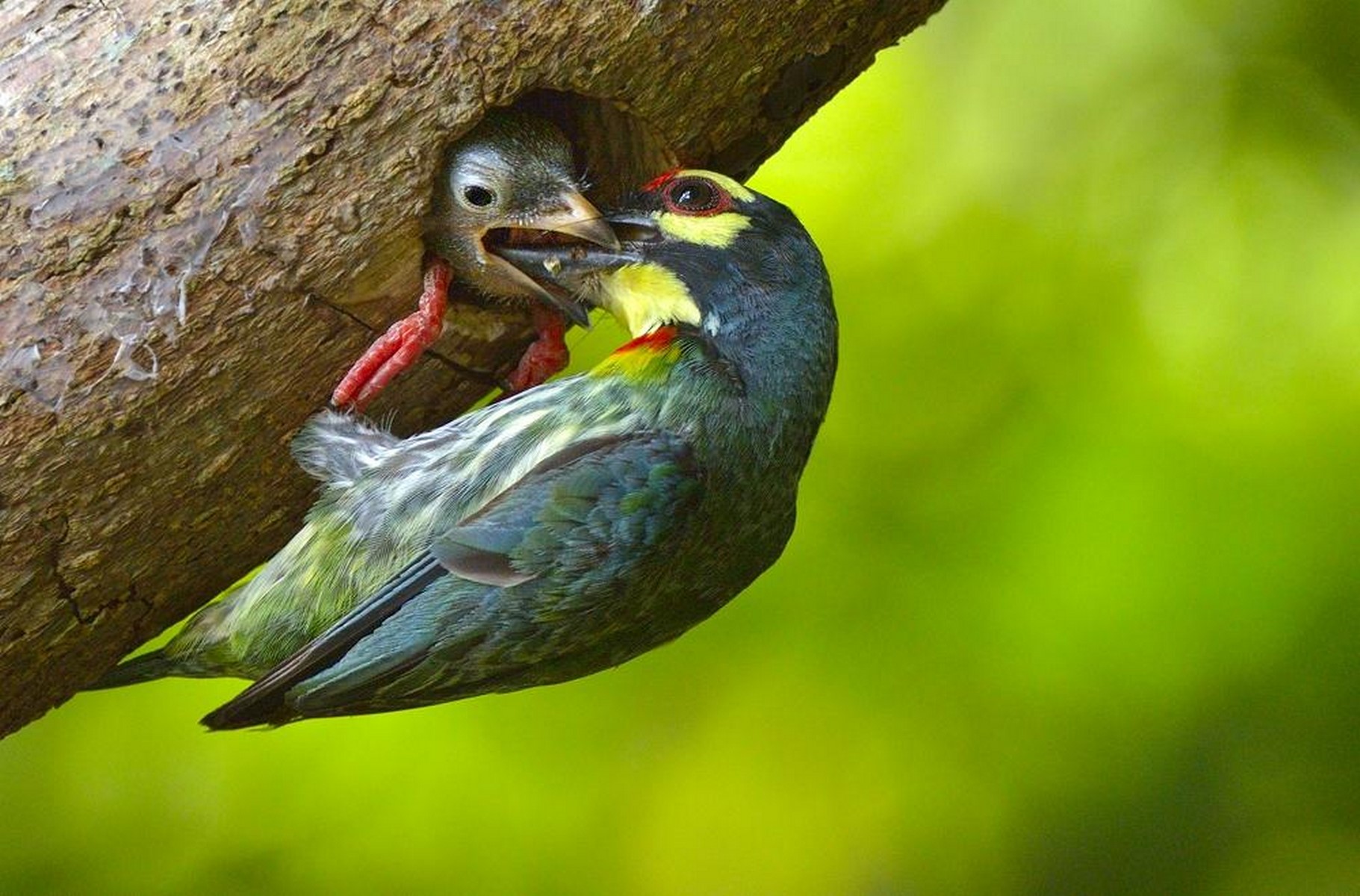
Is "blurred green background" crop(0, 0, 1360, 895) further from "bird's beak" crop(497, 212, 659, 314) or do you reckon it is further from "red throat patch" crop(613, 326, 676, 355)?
"red throat patch" crop(613, 326, 676, 355)

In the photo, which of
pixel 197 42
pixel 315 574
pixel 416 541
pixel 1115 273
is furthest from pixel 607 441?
pixel 1115 273

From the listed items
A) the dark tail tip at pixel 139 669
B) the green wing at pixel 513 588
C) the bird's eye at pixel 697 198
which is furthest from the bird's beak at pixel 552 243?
the dark tail tip at pixel 139 669

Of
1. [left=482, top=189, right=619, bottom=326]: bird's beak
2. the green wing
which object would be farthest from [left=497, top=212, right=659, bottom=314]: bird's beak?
the green wing

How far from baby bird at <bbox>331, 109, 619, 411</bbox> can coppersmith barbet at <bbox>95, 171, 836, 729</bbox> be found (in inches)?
2.1

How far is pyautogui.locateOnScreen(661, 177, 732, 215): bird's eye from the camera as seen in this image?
278 centimetres

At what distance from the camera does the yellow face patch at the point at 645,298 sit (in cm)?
281

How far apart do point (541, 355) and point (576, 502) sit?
61 cm

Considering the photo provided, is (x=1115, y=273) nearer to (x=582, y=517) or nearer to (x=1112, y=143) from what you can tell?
(x=1112, y=143)

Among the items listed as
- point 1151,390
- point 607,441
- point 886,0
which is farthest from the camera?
point 1151,390

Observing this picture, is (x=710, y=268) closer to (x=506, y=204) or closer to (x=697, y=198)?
(x=697, y=198)

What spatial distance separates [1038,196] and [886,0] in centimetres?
120

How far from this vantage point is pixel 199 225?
2.37m

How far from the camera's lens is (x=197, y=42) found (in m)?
2.35

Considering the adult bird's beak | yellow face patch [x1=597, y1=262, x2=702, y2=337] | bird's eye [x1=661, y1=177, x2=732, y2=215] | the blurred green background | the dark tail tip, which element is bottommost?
the blurred green background
